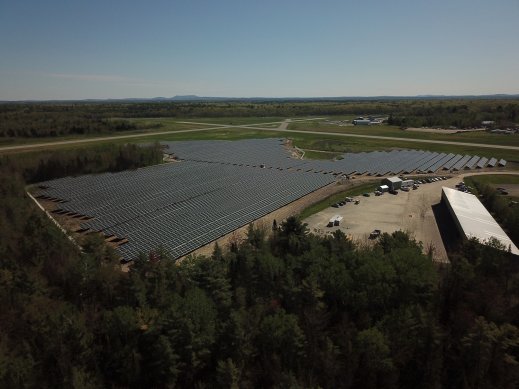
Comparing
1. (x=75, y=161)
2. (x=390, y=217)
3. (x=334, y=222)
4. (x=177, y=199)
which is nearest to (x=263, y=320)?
(x=334, y=222)

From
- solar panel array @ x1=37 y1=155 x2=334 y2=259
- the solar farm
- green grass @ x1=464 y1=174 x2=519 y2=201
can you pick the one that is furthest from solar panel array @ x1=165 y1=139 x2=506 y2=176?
solar panel array @ x1=37 y1=155 x2=334 y2=259

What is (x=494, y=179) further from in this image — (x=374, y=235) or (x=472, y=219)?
(x=374, y=235)

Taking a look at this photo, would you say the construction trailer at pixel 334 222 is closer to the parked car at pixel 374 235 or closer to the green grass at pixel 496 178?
the parked car at pixel 374 235

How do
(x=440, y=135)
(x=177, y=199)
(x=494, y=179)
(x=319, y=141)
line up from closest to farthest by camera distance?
(x=177, y=199) → (x=494, y=179) → (x=319, y=141) → (x=440, y=135)

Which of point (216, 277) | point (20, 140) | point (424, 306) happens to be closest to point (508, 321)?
point (424, 306)

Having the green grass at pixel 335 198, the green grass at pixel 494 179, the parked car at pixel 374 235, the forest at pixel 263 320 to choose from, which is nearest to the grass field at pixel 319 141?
the green grass at pixel 494 179

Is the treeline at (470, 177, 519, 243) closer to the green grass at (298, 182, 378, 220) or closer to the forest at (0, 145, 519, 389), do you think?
the forest at (0, 145, 519, 389)
